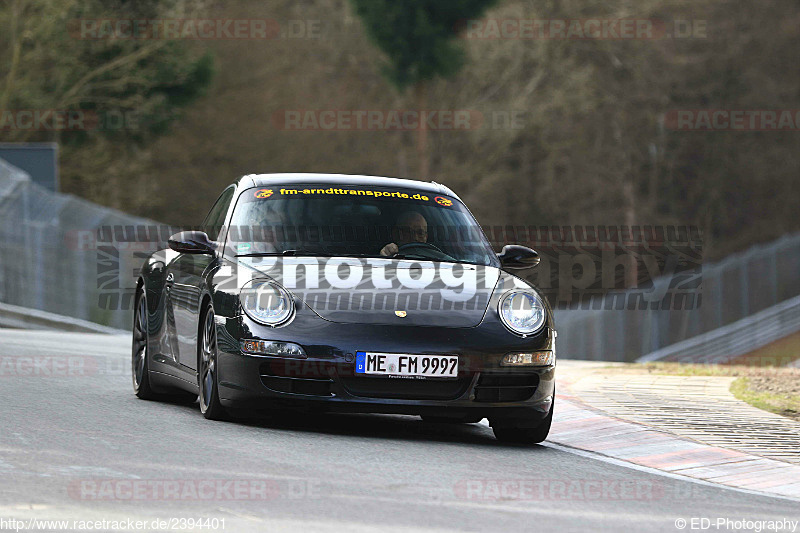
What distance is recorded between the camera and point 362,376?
8250 mm

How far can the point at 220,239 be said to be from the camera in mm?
9680

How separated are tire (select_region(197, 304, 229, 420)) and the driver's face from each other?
4.63 feet

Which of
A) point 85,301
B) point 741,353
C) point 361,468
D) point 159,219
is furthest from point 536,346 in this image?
point 159,219

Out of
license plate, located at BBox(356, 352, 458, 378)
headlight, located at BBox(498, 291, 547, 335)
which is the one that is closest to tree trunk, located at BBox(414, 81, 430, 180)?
headlight, located at BBox(498, 291, 547, 335)

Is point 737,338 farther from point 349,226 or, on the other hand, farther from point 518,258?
point 349,226

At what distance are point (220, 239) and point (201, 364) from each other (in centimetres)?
101

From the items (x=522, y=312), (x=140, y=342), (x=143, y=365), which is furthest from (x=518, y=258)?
(x=140, y=342)

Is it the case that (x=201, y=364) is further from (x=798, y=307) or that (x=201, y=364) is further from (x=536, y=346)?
(x=798, y=307)

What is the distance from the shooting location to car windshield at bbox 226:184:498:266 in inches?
367

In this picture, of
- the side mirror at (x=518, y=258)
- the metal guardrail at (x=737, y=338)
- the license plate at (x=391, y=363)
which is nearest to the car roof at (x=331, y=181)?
the side mirror at (x=518, y=258)

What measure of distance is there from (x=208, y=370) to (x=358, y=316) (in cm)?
113

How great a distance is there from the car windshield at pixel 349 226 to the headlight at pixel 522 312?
32.5 inches

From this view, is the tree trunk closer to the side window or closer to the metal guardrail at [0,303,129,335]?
the metal guardrail at [0,303,129,335]

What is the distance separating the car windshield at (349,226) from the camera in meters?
9.32
